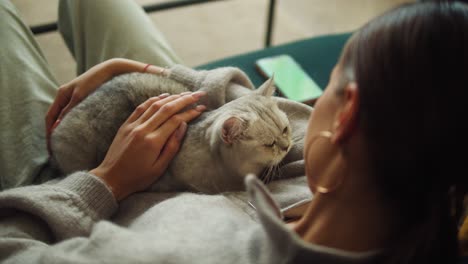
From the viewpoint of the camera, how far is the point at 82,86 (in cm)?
104

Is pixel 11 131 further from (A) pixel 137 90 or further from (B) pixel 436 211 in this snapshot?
(B) pixel 436 211

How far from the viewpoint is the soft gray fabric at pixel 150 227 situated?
54 cm

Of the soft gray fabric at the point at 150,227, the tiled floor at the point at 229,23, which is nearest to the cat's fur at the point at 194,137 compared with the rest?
the soft gray fabric at the point at 150,227

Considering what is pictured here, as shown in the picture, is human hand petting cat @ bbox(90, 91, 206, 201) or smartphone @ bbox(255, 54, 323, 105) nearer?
human hand petting cat @ bbox(90, 91, 206, 201)

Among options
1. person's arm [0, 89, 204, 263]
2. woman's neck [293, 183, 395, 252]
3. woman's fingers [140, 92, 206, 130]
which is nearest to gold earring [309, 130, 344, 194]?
woman's neck [293, 183, 395, 252]

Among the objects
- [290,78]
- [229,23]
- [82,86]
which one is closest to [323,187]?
[82,86]

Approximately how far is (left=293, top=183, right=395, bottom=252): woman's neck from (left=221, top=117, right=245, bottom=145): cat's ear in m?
0.40

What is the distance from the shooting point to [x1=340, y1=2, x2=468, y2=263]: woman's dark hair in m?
0.43

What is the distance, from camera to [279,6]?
9.39 ft

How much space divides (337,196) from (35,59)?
37.8 inches

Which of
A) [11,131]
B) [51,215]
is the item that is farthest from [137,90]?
[51,215]

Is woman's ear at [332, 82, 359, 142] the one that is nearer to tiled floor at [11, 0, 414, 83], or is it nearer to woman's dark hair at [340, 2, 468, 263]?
woman's dark hair at [340, 2, 468, 263]

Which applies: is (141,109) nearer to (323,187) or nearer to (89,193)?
(89,193)

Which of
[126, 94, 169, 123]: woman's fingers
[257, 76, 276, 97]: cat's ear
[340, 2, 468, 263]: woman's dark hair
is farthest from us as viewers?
[257, 76, 276, 97]: cat's ear
